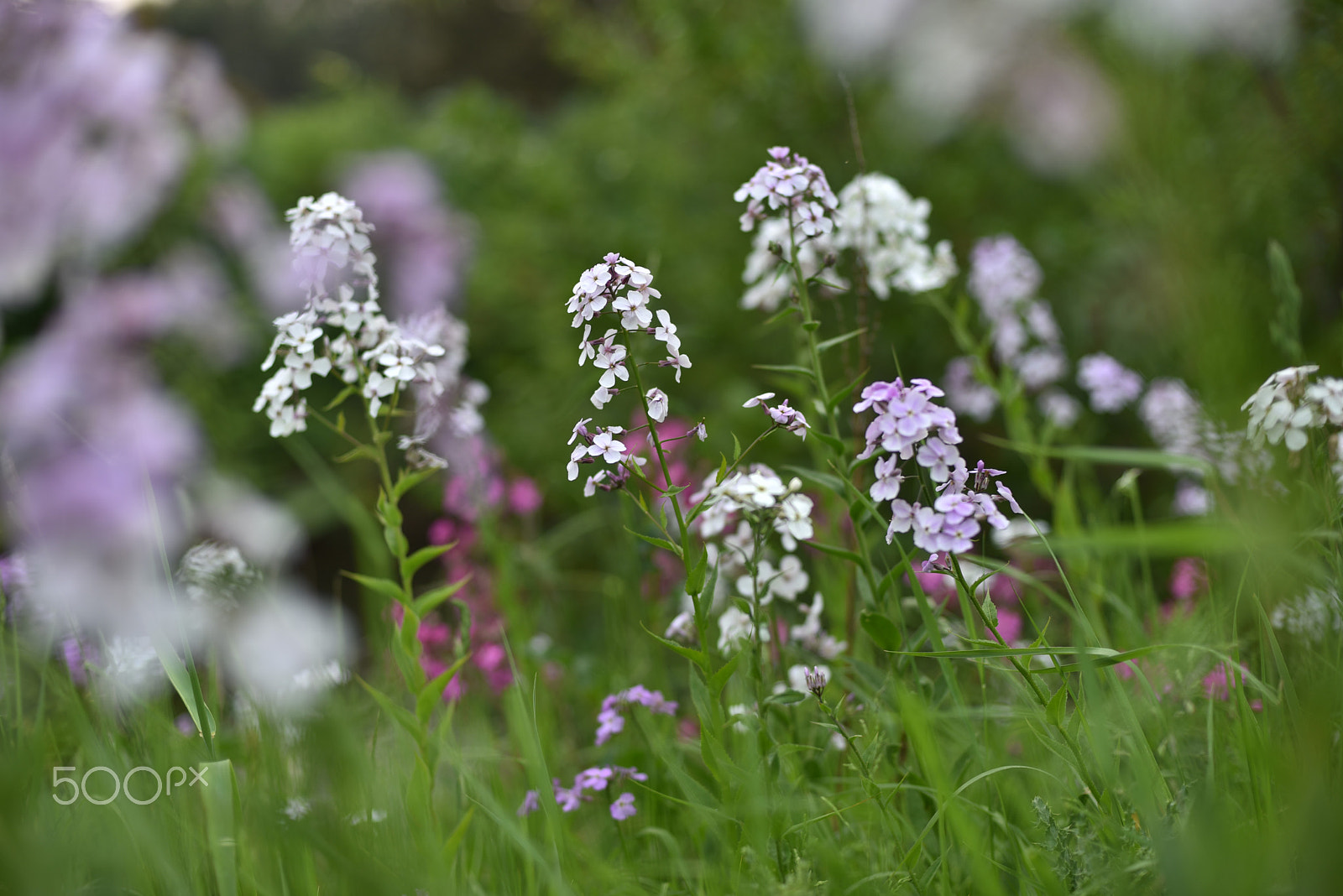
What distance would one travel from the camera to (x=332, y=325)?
1471mm

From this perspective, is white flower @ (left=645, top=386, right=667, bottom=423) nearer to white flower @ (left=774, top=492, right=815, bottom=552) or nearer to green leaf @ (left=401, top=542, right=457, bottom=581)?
white flower @ (left=774, top=492, right=815, bottom=552)

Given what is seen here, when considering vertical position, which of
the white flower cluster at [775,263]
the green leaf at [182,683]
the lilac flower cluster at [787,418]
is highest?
the white flower cluster at [775,263]

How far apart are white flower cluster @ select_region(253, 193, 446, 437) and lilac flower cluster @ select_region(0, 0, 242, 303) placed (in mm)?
2139

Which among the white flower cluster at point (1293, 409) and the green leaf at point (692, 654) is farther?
the white flower cluster at point (1293, 409)

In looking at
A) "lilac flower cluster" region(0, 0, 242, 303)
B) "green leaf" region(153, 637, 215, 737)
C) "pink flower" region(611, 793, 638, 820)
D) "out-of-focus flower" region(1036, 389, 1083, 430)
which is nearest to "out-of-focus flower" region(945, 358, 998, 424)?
"out-of-focus flower" region(1036, 389, 1083, 430)

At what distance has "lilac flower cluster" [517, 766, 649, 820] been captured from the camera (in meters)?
1.46

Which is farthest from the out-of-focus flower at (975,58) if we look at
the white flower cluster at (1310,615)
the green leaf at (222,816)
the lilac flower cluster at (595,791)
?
the green leaf at (222,816)

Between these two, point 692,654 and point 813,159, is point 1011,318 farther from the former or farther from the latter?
point 692,654

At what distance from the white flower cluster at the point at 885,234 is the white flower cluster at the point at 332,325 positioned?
0.89 metres

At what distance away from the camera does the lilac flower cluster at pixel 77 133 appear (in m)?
3.01

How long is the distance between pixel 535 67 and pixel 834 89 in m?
9.14

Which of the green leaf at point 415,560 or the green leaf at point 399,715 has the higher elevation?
the green leaf at point 415,560

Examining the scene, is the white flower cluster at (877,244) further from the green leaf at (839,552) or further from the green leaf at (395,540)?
the green leaf at (395,540)

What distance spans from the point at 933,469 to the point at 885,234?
0.91 meters
